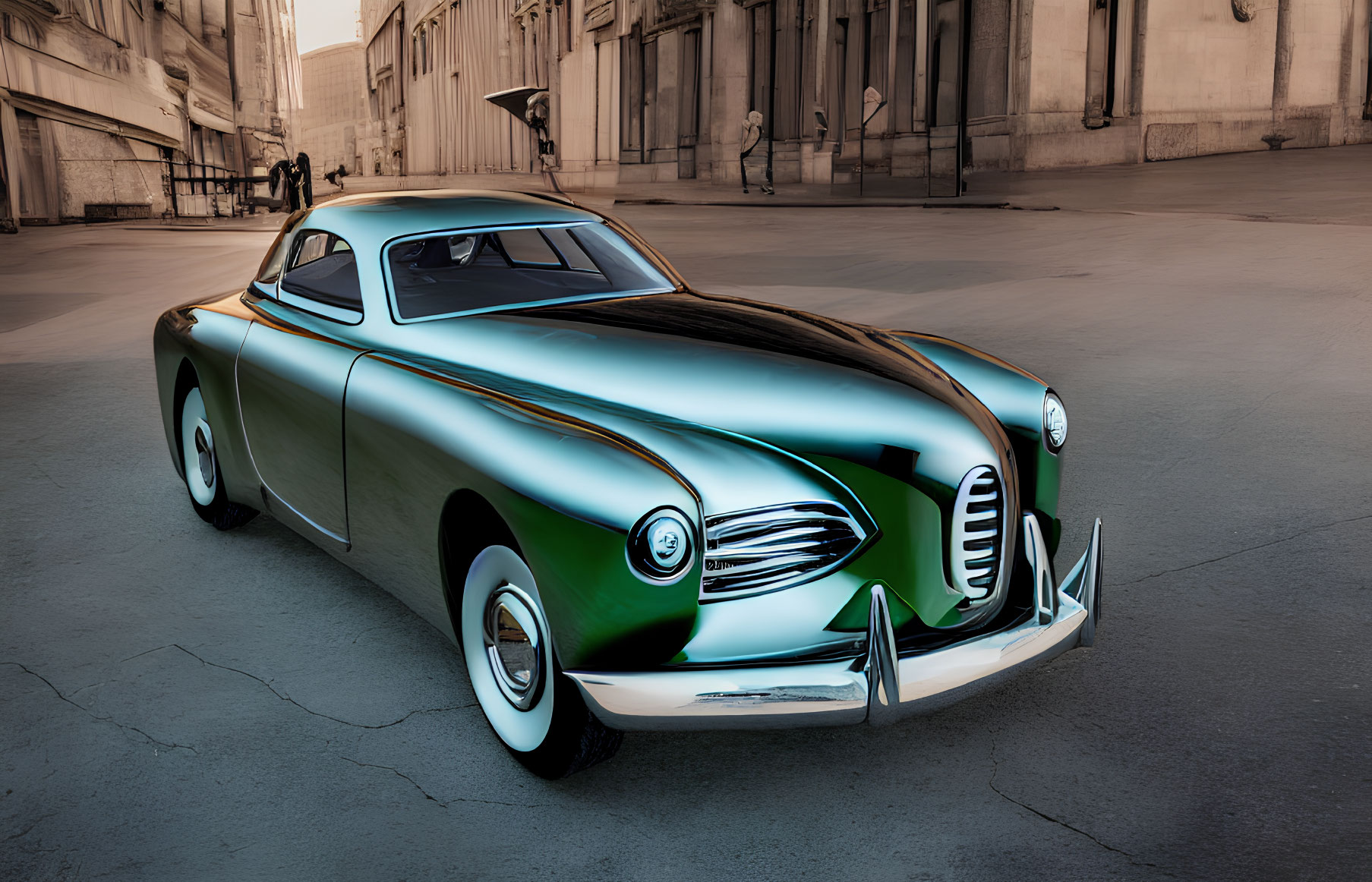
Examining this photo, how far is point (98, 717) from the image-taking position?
3160mm

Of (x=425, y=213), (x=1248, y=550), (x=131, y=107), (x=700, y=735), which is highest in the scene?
(x=131, y=107)

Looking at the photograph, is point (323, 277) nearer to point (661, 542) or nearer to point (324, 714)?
point (324, 714)

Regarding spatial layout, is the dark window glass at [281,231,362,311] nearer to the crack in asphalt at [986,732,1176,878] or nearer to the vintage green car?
the vintage green car

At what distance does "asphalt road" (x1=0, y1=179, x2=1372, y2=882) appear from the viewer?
253 cm

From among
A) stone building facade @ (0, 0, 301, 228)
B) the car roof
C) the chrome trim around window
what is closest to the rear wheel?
the car roof

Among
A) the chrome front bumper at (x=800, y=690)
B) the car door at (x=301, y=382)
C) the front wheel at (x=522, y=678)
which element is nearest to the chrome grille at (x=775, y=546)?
the chrome front bumper at (x=800, y=690)

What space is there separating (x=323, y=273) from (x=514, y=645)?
2.12 m

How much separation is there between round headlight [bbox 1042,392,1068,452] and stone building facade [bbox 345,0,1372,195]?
17.5m

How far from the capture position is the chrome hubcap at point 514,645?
2771 millimetres

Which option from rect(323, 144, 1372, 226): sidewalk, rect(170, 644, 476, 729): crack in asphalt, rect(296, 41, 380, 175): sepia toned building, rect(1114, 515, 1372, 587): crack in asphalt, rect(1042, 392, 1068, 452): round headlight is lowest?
rect(170, 644, 476, 729): crack in asphalt

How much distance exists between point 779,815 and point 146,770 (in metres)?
1.57

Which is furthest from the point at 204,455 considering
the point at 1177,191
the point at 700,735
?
the point at 1177,191

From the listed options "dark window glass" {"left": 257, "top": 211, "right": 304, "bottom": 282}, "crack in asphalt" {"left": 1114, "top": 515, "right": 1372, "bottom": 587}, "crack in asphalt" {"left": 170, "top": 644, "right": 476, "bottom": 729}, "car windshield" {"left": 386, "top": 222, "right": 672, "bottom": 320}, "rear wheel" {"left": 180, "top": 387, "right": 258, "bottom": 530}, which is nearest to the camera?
"crack in asphalt" {"left": 170, "top": 644, "right": 476, "bottom": 729}

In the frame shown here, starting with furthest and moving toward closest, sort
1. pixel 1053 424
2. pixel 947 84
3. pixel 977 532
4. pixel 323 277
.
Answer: pixel 947 84
pixel 323 277
pixel 1053 424
pixel 977 532
